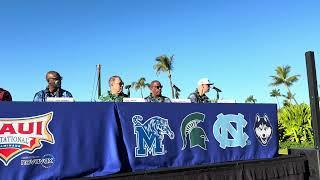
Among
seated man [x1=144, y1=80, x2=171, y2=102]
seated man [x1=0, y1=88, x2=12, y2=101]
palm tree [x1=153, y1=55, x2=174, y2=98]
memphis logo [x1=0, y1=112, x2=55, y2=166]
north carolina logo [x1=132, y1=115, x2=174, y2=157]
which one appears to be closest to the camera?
memphis logo [x1=0, y1=112, x2=55, y2=166]

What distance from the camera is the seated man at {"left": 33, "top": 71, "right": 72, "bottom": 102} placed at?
20.2 ft

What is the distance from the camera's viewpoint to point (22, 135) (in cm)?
508

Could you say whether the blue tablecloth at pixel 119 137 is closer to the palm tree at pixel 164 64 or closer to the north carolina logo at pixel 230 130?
the north carolina logo at pixel 230 130

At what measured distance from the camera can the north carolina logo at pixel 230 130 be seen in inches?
273

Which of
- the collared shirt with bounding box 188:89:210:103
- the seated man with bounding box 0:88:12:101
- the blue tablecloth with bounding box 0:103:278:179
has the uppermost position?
the collared shirt with bounding box 188:89:210:103

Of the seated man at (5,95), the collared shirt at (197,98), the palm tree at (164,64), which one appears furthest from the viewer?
the palm tree at (164,64)

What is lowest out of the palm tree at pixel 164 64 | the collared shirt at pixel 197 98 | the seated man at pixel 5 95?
the seated man at pixel 5 95

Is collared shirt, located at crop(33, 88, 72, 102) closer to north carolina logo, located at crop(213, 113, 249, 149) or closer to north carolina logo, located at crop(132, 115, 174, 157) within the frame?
north carolina logo, located at crop(132, 115, 174, 157)

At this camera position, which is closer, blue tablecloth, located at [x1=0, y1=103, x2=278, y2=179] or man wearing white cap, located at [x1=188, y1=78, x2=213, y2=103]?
blue tablecloth, located at [x1=0, y1=103, x2=278, y2=179]

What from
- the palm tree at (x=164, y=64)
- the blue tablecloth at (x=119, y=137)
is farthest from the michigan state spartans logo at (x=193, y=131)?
the palm tree at (x=164, y=64)

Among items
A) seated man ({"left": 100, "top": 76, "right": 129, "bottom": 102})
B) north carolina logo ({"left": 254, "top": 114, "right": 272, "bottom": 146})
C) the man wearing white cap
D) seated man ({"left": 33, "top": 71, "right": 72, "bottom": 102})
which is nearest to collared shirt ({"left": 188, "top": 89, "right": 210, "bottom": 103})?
the man wearing white cap

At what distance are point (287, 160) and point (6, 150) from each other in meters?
4.60

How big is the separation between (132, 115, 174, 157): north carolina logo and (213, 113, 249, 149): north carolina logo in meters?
0.91

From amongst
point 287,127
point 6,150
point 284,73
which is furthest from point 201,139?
point 284,73
